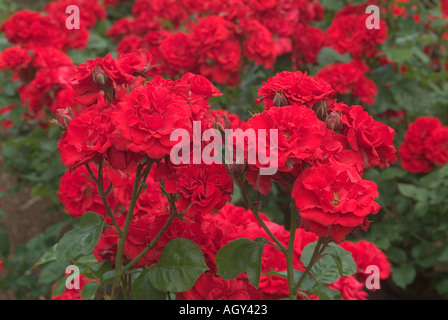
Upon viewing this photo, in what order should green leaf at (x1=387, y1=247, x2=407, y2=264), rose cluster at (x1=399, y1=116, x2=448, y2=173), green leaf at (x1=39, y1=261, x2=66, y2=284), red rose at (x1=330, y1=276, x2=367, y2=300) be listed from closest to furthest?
red rose at (x1=330, y1=276, x2=367, y2=300), green leaf at (x1=39, y1=261, x2=66, y2=284), rose cluster at (x1=399, y1=116, x2=448, y2=173), green leaf at (x1=387, y1=247, x2=407, y2=264)

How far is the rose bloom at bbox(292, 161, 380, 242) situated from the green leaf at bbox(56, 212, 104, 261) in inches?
17.3

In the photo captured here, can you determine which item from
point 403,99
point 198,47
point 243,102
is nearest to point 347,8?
point 403,99

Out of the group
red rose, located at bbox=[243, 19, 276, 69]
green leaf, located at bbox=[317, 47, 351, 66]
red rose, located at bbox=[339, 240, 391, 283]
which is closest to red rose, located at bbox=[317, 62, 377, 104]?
green leaf, located at bbox=[317, 47, 351, 66]

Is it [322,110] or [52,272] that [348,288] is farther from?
[52,272]

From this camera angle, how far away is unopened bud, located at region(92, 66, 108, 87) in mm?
1006

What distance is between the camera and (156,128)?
0.90m

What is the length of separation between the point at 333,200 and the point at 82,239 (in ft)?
1.75

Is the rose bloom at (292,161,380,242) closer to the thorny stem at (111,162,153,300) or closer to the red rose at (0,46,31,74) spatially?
the thorny stem at (111,162,153,300)

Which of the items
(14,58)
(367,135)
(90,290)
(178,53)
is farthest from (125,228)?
(14,58)

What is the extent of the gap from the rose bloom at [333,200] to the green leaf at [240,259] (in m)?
0.19

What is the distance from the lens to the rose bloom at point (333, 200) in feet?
2.71

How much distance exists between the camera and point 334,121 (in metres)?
0.97

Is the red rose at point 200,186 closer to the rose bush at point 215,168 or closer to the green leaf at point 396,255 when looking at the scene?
the rose bush at point 215,168

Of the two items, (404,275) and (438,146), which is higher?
(438,146)
